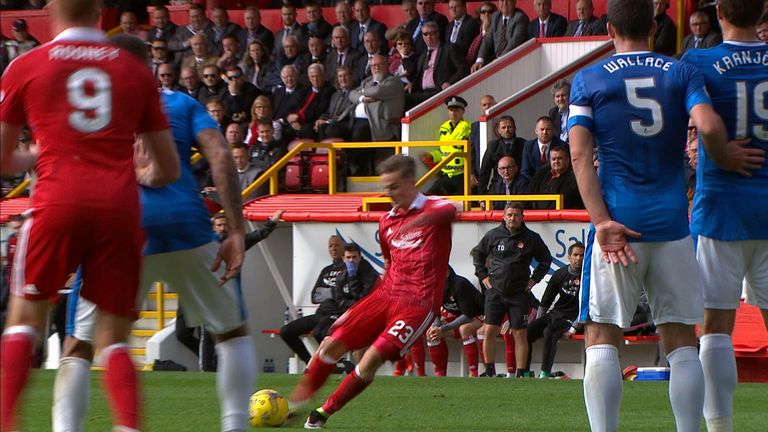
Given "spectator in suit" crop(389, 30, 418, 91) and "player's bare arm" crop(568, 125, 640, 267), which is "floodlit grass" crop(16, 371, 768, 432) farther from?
"spectator in suit" crop(389, 30, 418, 91)

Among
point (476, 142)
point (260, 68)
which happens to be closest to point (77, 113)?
point (476, 142)

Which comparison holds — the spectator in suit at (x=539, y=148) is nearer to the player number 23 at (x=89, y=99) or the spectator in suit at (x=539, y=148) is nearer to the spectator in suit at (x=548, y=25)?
the spectator in suit at (x=548, y=25)

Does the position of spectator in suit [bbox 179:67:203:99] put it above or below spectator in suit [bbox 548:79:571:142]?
above

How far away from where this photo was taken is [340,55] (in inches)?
840

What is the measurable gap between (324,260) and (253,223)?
4.09 feet

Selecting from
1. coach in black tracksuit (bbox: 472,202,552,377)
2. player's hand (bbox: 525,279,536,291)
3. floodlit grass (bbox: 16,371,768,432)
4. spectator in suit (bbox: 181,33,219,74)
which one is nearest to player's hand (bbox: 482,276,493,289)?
coach in black tracksuit (bbox: 472,202,552,377)

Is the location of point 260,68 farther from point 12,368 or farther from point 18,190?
point 12,368

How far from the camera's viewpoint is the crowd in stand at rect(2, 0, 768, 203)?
60.1 feet

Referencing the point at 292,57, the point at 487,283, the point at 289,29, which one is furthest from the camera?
the point at 289,29

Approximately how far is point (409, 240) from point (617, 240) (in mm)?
3943

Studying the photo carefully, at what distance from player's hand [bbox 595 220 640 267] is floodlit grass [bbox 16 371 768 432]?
3.24m

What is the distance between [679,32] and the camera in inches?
772

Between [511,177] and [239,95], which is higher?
[239,95]

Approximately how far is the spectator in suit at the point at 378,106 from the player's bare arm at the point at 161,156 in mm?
13548
